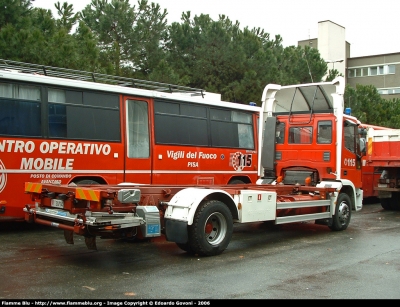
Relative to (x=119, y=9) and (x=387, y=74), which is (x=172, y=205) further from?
(x=387, y=74)

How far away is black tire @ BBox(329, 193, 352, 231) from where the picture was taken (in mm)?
11102

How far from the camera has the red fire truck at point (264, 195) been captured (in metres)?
7.35

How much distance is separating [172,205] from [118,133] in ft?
12.4

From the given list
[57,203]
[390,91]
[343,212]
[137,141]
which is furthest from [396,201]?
[390,91]

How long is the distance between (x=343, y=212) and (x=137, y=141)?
4.98 m

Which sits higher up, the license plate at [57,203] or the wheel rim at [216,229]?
the license plate at [57,203]

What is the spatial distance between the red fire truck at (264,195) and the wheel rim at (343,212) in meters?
0.02

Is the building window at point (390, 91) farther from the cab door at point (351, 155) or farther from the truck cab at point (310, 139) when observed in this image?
the truck cab at point (310, 139)

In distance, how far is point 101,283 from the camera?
6.38m

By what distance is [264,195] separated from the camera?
9156 millimetres

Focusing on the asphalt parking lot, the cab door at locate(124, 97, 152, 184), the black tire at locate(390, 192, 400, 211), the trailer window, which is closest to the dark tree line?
the black tire at locate(390, 192, 400, 211)

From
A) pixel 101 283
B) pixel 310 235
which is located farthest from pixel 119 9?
pixel 101 283

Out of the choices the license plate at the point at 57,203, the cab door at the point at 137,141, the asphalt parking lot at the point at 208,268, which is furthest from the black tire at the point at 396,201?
the license plate at the point at 57,203

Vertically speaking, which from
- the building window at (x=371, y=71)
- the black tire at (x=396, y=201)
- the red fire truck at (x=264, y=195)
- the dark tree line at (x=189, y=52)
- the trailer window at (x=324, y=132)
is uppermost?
the building window at (x=371, y=71)
